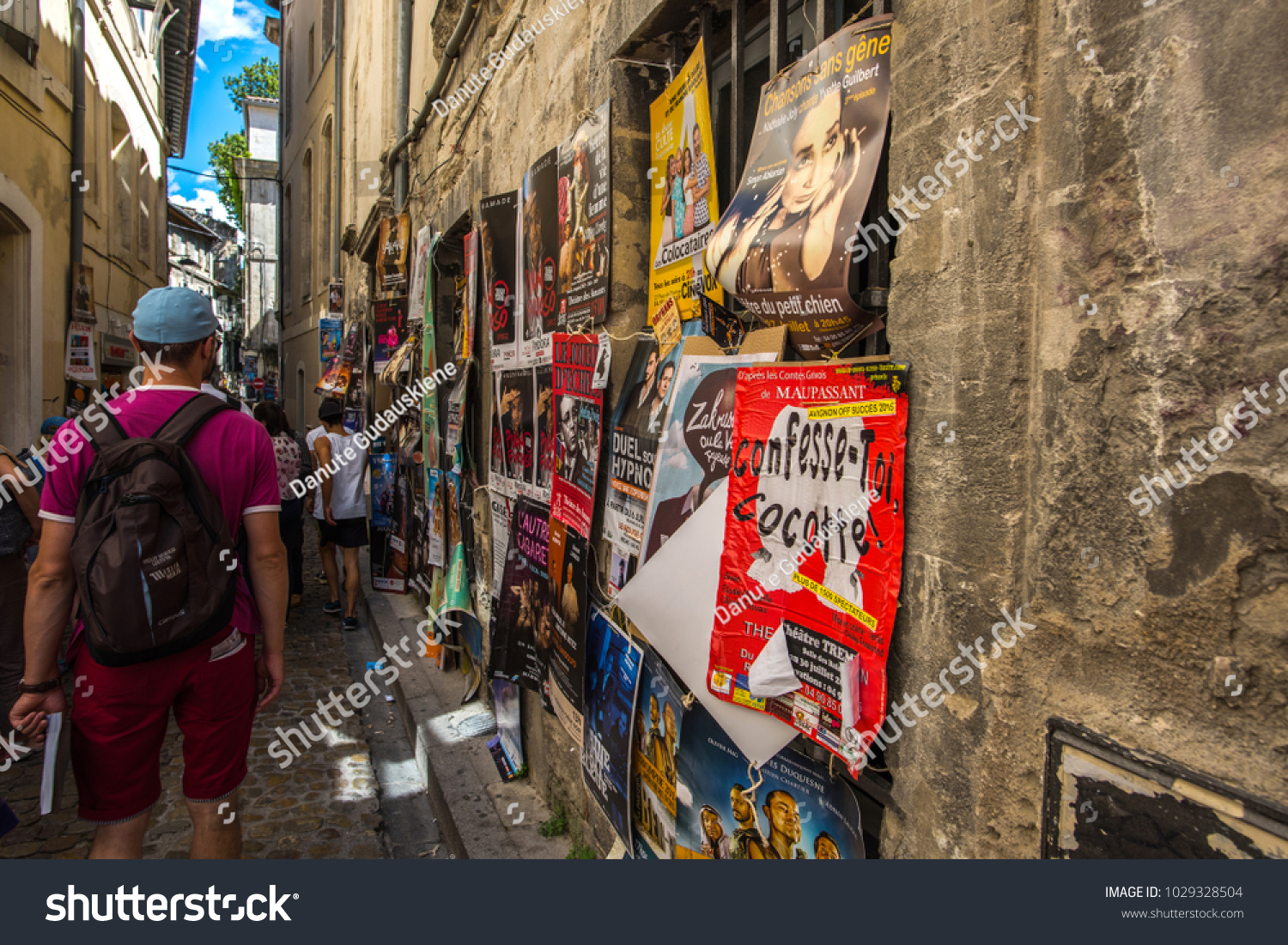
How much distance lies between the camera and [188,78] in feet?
67.8

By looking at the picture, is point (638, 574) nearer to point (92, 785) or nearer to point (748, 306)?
point (748, 306)

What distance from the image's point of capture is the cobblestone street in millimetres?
3287

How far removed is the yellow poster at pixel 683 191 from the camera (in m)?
2.27

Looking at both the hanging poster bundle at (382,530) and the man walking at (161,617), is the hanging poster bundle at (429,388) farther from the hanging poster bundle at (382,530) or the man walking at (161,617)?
the man walking at (161,617)

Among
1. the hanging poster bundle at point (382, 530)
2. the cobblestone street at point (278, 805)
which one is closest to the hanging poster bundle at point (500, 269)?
the cobblestone street at point (278, 805)

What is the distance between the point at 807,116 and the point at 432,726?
3837mm

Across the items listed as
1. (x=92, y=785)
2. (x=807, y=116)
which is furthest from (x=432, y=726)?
(x=807, y=116)

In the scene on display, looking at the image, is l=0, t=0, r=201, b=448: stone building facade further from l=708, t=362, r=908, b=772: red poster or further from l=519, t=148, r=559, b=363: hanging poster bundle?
l=708, t=362, r=908, b=772: red poster

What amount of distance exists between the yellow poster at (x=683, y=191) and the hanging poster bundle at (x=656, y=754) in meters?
1.11

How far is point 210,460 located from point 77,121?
9974 millimetres

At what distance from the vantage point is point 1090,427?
3.51ft

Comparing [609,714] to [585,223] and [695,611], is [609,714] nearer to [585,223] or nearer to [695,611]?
[695,611]

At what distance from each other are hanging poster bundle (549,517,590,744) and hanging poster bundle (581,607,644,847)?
0.20ft

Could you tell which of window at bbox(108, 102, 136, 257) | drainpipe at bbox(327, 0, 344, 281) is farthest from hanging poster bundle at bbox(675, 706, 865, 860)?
window at bbox(108, 102, 136, 257)
